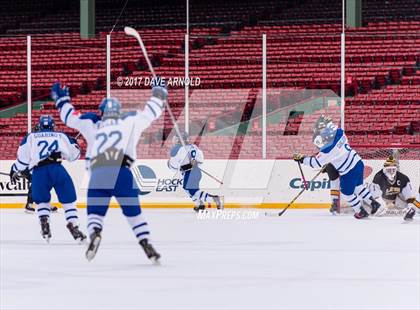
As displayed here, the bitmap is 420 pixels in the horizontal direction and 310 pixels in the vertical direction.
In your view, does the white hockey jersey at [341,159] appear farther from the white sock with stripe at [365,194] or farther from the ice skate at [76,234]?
the ice skate at [76,234]

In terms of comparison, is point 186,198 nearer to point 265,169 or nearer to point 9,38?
point 265,169

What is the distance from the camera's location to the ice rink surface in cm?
533

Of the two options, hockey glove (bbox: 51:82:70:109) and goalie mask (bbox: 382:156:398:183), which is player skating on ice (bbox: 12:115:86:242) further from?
goalie mask (bbox: 382:156:398:183)

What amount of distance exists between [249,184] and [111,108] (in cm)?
1267

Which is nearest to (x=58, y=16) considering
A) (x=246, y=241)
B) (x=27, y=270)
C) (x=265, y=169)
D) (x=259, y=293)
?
(x=265, y=169)

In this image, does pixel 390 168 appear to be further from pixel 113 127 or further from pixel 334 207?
pixel 113 127

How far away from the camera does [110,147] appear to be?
386 centimetres

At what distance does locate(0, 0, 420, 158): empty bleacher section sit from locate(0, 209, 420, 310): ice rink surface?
5.68 meters

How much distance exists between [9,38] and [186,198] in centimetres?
1092

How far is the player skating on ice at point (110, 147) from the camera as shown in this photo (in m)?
3.85

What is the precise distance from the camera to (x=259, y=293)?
5.65m

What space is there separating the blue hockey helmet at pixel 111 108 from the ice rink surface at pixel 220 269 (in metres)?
1.24

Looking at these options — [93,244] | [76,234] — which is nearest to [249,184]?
[76,234]

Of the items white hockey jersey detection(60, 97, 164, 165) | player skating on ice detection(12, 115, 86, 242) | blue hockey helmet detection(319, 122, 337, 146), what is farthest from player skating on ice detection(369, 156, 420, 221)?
white hockey jersey detection(60, 97, 164, 165)
